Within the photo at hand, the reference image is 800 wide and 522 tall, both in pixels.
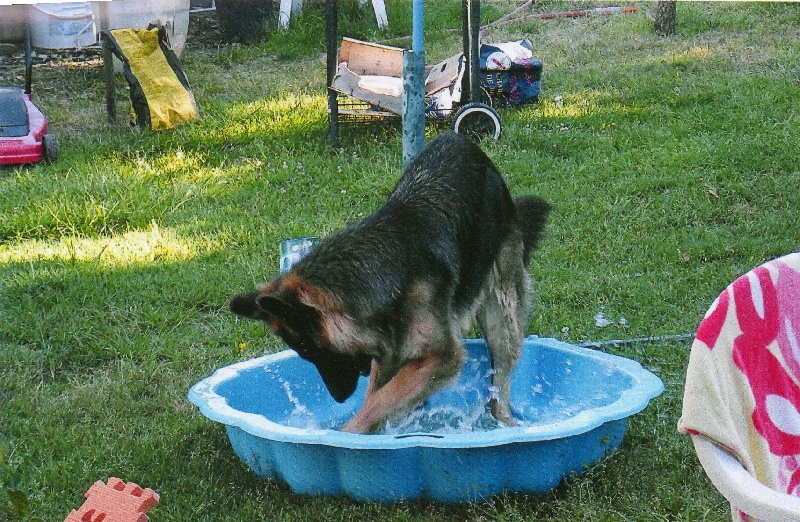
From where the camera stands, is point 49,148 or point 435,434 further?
point 49,148

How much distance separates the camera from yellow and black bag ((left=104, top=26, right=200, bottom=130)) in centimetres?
952

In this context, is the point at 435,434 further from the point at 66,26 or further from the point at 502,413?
the point at 66,26

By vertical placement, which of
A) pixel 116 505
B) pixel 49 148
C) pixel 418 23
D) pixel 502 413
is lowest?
pixel 502 413

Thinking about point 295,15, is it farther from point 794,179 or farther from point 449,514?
point 449,514

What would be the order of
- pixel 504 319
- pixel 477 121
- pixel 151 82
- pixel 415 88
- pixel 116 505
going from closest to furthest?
1. pixel 116 505
2. pixel 504 319
3. pixel 415 88
4. pixel 477 121
5. pixel 151 82

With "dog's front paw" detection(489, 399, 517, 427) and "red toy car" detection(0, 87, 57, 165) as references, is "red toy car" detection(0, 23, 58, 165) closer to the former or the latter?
"red toy car" detection(0, 87, 57, 165)

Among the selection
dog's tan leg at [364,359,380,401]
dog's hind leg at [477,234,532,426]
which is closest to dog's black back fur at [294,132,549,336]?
dog's hind leg at [477,234,532,426]

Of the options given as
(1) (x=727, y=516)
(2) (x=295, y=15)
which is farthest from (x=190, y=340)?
(2) (x=295, y=15)

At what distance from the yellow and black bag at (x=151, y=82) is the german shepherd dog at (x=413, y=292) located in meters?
5.14

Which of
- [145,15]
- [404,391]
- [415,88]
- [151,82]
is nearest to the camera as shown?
[404,391]

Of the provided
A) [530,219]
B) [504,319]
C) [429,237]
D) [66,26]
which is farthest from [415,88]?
[66,26]

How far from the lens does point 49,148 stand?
8.63 metres

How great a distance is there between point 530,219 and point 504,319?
0.65 m

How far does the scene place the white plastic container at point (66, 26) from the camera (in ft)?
31.9
